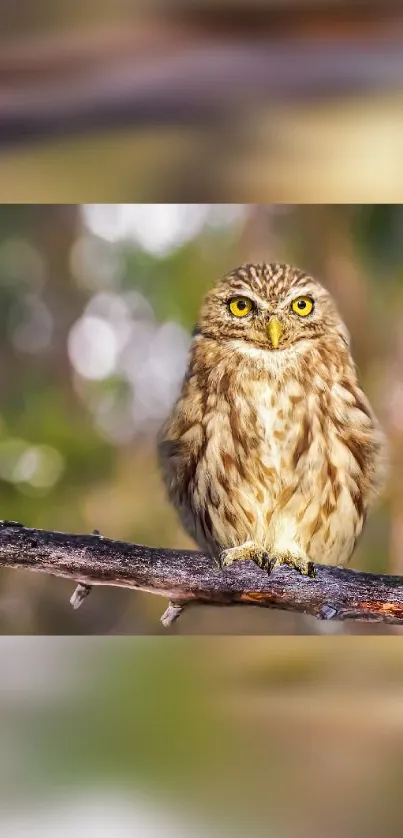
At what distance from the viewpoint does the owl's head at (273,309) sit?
6.75ft

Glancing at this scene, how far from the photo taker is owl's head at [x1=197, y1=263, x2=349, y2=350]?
206cm

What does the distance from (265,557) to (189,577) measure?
8.2 inches

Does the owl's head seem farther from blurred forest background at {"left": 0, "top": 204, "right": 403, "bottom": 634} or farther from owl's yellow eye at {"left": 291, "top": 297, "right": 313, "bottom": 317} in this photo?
blurred forest background at {"left": 0, "top": 204, "right": 403, "bottom": 634}

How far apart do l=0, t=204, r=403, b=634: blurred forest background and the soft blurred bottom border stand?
79 millimetres

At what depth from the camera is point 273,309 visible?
2.06 meters

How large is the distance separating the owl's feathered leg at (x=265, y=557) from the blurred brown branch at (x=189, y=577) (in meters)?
0.02
